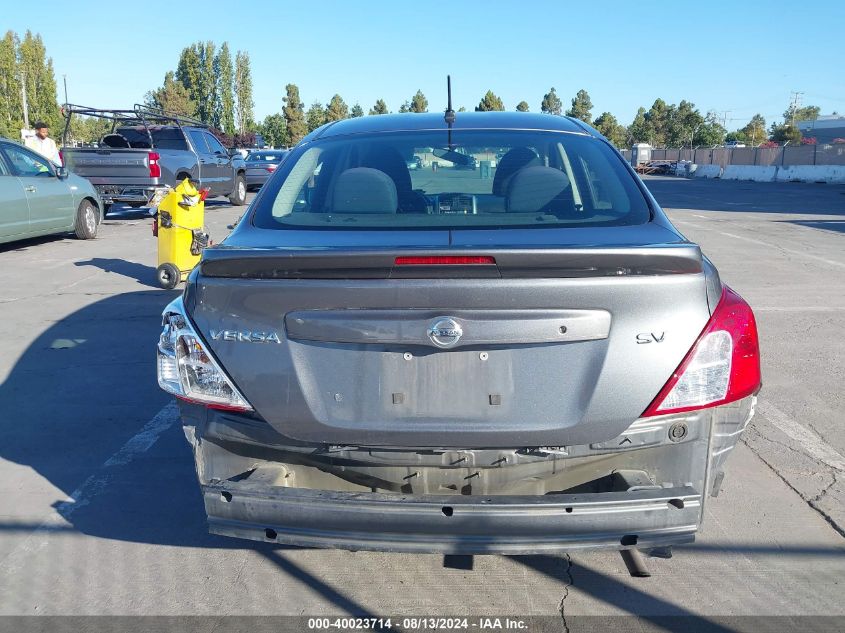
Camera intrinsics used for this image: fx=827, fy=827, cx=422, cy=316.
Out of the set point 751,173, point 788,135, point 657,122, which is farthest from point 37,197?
point 657,122

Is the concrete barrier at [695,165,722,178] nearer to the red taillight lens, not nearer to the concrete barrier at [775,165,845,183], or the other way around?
the concrete barrier at [775,165,845,183]

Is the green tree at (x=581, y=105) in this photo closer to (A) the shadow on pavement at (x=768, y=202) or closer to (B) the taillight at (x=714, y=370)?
(A) the shadow on pavement at (x=768, y=202)

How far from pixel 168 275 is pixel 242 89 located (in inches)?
3129

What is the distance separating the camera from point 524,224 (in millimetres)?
3135

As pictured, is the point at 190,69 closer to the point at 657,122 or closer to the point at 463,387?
the point at 657,122

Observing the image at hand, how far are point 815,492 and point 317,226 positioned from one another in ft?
9.36

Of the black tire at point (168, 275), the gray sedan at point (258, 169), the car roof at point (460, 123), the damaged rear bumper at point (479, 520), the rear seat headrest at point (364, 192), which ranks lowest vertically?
the black tire at point (168, 275)

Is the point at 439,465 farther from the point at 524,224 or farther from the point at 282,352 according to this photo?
the point at 524,224

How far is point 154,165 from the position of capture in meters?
16.0

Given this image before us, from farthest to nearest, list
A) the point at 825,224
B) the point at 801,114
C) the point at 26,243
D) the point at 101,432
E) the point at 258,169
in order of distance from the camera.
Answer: the point at 801,114 → the point at 258,169 → the point at 825,224 → the point at 26,243 → the point at 101,432

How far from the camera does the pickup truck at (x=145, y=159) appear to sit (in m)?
16.0

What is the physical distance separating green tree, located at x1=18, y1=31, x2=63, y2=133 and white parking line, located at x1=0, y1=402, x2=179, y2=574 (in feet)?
237

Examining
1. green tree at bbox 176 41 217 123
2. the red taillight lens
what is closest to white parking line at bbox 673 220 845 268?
the red taillight lens

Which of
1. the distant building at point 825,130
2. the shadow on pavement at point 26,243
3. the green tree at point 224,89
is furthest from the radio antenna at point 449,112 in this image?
the distant building at point 825,130
